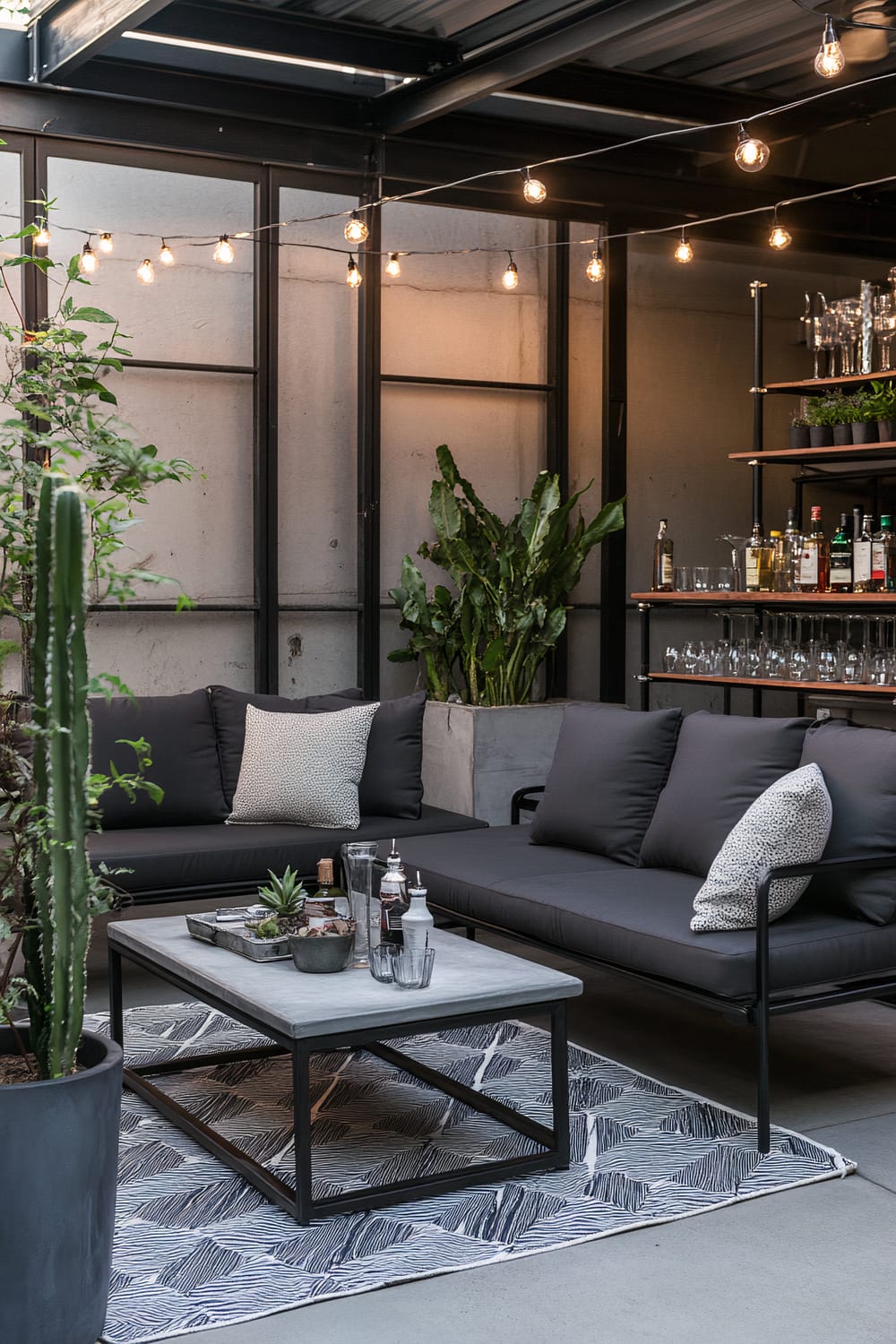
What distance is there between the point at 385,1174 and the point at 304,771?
216 centimetres

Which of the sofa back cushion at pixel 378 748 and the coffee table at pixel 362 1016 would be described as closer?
the coffee table at pixel 362 1016

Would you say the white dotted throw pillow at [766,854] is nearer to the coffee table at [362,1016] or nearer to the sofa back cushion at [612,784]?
the coffee table at [362,1016]

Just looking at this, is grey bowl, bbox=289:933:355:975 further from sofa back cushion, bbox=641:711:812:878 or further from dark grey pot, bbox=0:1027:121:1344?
sofa back cushion, bbox=641:711:812:878

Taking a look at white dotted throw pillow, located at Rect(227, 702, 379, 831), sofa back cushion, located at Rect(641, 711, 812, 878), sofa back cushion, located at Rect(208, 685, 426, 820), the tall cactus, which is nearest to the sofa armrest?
sofa back cushion, located at Rect(208, 685, 426, 820)

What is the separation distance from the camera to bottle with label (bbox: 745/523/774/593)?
632 centimetres

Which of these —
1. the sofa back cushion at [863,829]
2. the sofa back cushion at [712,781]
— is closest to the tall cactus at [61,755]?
the sofa back cushion at [863,829]

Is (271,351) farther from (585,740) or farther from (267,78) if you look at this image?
(585,740)

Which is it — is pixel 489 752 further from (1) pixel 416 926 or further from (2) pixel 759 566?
(1) pixel 416 926

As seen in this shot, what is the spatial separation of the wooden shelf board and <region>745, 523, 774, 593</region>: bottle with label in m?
0.40

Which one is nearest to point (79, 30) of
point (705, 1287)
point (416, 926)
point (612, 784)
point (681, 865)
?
point (612, 784)

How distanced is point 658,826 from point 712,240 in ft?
14.8

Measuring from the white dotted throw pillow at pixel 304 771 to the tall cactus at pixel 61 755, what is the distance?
9.18 feet

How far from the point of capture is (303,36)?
6.08 metres

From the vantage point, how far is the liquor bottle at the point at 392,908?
3367mm
